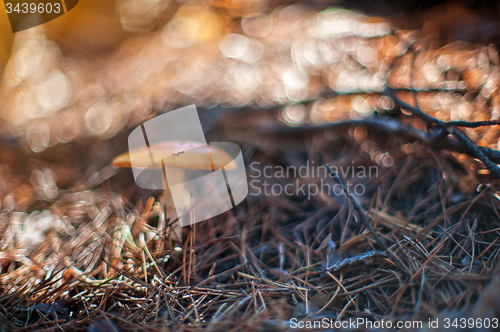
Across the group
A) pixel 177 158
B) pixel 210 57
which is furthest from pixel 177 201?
pixel 210 57

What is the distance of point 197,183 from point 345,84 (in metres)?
1.36

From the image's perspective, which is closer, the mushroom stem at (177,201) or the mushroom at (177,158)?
the mushroom at (177,158)

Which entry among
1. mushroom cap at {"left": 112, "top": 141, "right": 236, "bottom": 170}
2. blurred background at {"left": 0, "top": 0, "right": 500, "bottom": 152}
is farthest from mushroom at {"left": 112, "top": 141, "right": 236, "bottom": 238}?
blurred background at {"left": 0, "top": 0, "right": 500, "bottom": 152}

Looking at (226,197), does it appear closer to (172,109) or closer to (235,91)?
(172,109)

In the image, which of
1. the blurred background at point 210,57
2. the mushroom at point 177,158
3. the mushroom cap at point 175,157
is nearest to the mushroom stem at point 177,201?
the mushroom at point 177,158

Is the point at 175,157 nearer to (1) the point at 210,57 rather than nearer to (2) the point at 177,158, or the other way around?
(2) the point at 177,158

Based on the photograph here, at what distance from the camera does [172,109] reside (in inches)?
83.4

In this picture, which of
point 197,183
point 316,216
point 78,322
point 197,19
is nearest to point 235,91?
point 197,183

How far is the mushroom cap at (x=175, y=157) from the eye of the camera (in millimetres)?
1289

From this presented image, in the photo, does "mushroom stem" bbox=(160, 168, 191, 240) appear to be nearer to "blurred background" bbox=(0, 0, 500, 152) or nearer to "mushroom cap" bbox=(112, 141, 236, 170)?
"mushroom cap" bbox=(112, 141, 236, 170)

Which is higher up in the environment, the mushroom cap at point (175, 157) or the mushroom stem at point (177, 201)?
the mushroom cap at point (175, 157)

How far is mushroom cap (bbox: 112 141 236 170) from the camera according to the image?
50.8 inches

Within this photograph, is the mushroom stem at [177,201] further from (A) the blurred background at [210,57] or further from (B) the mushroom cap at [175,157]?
(A) the blurred background at [210,57]

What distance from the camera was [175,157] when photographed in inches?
50.7
